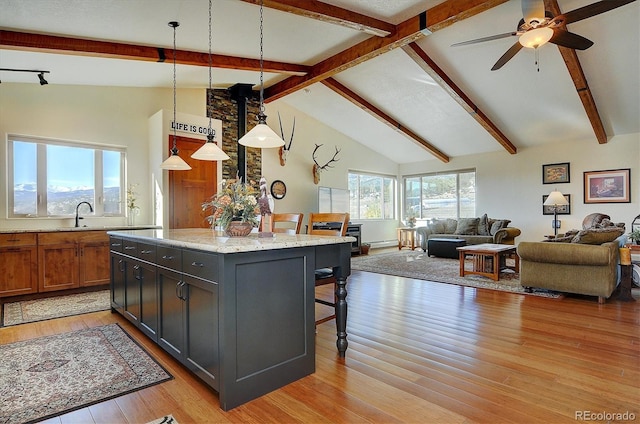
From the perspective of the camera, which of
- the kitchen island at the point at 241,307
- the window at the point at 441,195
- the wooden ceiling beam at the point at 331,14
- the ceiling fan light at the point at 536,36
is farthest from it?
the window at the point at 441,195

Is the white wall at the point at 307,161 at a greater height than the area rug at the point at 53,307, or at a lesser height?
greater

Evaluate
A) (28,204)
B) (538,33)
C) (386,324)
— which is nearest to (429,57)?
(538,33)

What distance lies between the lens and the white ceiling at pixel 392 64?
137 inches

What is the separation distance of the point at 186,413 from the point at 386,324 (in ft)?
6.46

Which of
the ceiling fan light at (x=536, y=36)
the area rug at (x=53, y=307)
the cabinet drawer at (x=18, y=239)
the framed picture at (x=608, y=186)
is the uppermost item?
the ceiling fan light at (x=536, y=36)

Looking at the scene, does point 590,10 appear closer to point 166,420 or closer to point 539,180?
point 166,420

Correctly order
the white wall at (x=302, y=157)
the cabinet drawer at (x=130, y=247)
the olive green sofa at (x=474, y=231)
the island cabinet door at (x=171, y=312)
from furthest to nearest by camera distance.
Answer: the olive green sofa at (x=474, y=231) < the white wall at (x=302, y=157) < the cabinet drawer at (x=130, y=247) < the island cabinet door at (x=171, y=312)

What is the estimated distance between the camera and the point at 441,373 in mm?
2252

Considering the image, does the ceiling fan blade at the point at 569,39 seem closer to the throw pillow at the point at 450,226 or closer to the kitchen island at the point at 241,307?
the kitchen island at the point at 241,307

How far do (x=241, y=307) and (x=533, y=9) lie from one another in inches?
138

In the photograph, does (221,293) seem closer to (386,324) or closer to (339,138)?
(386,324)

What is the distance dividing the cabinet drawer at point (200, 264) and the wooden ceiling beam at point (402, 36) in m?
3.90

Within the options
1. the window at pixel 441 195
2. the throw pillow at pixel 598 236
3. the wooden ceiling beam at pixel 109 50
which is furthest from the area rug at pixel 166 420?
the window at pixel 441 195

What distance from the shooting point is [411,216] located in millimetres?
10203
